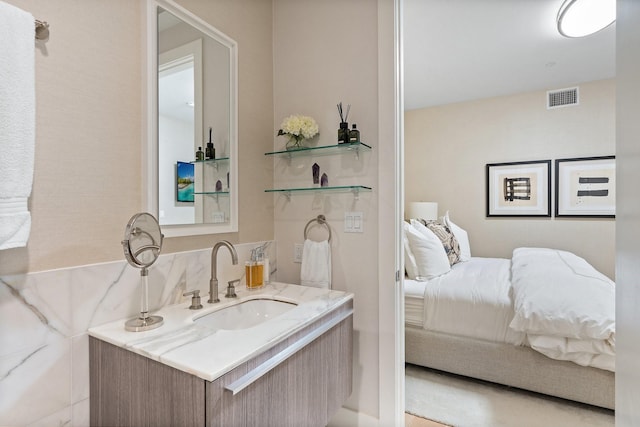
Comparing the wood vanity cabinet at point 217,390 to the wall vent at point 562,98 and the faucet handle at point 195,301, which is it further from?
the wall vent at point 562,98

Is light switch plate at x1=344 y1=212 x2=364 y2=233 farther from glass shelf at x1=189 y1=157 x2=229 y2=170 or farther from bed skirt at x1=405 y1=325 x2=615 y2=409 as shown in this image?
bed skirt at x1=405 y1=325 x2=615 y2=409

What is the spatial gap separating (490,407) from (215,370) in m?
1.91

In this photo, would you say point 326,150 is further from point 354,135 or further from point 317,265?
point 317,265

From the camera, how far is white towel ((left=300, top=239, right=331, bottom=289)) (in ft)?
5.61

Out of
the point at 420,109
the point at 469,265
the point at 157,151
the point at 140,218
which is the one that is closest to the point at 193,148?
the point at 157,151

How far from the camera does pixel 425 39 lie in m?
2.57

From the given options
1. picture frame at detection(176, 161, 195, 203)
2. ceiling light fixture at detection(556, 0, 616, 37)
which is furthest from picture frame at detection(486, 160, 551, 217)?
picture frame at detection(176, 161, 195, 203)

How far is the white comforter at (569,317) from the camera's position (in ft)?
5.72

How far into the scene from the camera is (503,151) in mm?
3932

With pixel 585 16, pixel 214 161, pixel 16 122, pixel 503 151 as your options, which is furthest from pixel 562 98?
pixel 16 122

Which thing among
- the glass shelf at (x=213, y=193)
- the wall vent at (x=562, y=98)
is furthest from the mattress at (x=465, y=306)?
the wall vent at (x=562, y=98)

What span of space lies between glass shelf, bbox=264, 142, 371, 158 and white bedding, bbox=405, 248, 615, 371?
130cm

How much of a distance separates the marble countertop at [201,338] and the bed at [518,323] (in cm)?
130

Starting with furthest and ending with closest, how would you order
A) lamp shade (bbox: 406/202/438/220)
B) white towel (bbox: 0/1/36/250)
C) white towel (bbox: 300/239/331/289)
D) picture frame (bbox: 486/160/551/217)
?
lamp shade (bbox: 406/202/438/220)
picture frame (bbox: 486/160/551/217)
white towel (bbox: 300/239/331/289)
white towel (bbox: 0/1/36/250)
